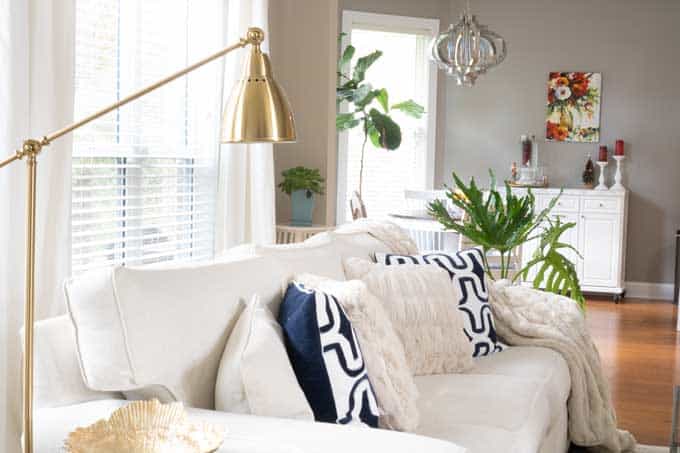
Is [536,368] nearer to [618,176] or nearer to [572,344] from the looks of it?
[572,344]

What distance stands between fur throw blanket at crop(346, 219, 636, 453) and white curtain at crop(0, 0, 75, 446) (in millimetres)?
1170

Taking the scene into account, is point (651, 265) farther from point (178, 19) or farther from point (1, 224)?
point (1, 224)

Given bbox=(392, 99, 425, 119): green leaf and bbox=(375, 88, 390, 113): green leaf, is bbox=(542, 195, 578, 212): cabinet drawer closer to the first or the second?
bbox=(392, 99, 425, 119): green leaf

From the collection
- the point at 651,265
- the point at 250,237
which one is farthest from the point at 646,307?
the point at 250,237

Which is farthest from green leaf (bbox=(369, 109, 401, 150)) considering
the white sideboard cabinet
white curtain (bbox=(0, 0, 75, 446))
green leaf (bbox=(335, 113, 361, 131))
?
white curtain (bbox=(0, 0, 75, 446))

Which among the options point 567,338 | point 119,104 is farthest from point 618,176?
point 119,104

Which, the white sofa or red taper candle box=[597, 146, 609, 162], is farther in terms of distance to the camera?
red taper candle box=[597, 146, 609, 162]

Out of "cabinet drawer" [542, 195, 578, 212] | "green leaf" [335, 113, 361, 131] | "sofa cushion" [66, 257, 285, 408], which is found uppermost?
"green leaf" [335, 113, 361, 131]

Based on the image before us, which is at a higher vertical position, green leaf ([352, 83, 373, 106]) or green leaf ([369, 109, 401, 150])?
green leaf ([352, 83, 373, 106])

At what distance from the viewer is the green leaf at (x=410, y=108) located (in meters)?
8.16

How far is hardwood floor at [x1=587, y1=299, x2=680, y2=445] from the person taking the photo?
4492 mm

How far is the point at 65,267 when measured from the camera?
3.34 m

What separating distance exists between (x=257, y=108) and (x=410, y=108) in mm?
6260

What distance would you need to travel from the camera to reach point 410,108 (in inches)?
323
